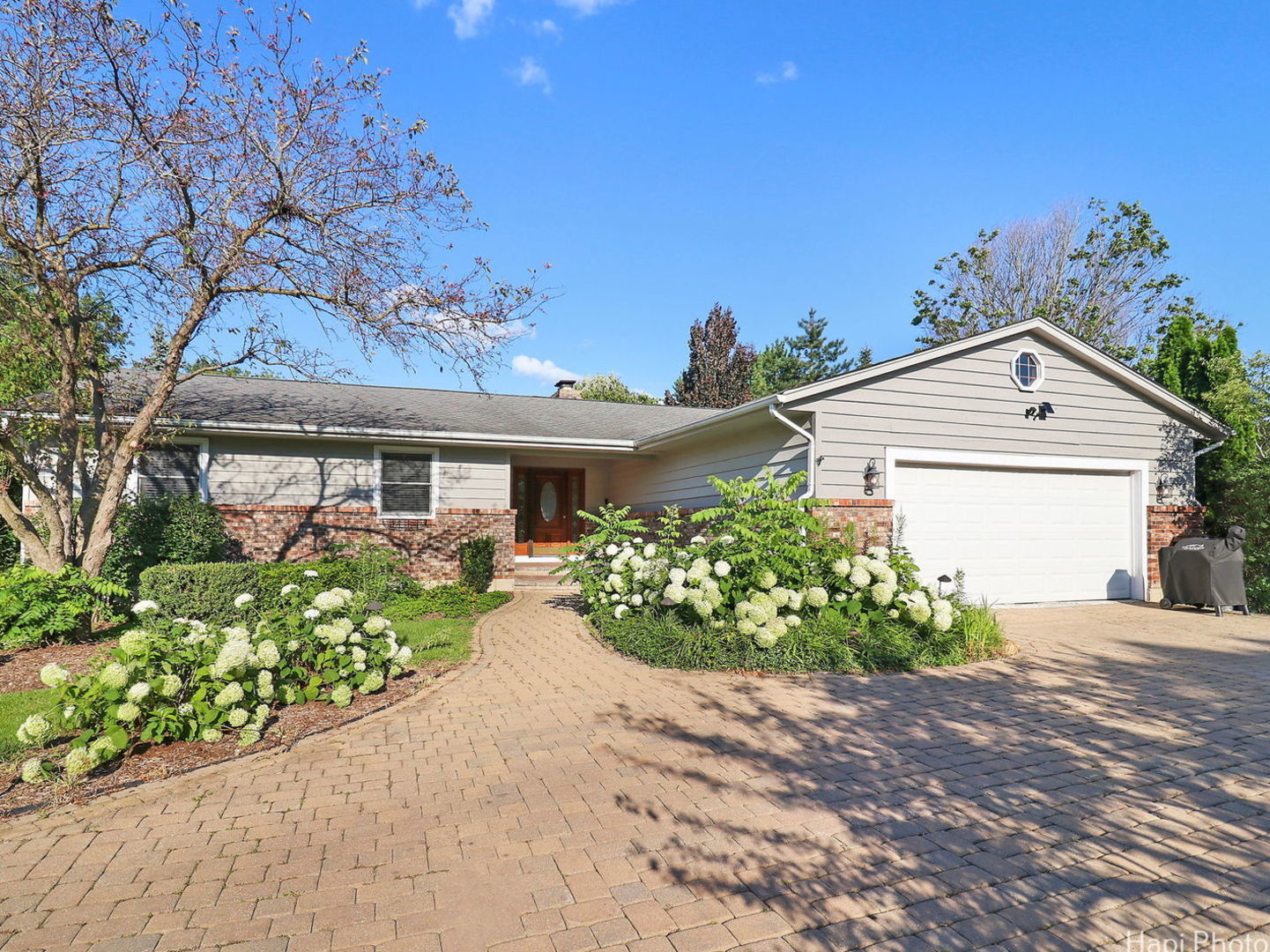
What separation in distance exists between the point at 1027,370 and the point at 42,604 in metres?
13.0

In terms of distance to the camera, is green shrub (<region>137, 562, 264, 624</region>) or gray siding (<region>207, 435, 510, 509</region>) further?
gray siding (<region>207, 435, 510, 509</region>)

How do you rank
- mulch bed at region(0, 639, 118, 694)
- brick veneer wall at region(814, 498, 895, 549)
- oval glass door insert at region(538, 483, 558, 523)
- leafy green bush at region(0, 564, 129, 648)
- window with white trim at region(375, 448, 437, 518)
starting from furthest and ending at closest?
oval glass door insert at region(538, 483, 558, 523) < window with white trim at region(375, 448, 437, 518) < brick veneer wall at region(814, 498, 895, 549) < leafy green bush at region(0, 564, 129, 648) < mulch bed at region(0, 639, 118, 694)

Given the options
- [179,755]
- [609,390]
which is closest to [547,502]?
[179,755]

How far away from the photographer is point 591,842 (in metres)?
2.97

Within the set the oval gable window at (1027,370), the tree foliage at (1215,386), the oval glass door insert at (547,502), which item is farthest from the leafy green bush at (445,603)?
the tree foliage at (1215,386)

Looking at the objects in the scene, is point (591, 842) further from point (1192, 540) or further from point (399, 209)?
point (1192, 540)

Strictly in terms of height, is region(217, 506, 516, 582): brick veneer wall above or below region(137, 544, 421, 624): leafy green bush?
above

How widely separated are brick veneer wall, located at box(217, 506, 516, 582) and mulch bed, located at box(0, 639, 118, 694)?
13.1 ft

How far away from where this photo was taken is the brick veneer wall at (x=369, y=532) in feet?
36.2

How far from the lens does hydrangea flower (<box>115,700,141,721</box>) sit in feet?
12.2

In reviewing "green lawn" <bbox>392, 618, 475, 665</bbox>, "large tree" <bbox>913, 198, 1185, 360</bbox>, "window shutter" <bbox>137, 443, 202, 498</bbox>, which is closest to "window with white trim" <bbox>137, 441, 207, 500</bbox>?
"window shutter" <bbox>137, 443, 202, 498</bbox>

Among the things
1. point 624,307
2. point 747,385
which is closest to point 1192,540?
point 624,307

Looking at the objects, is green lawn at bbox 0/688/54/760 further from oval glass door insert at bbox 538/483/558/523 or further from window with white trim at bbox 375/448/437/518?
oval glass door insert at bbox 538/483/558/523

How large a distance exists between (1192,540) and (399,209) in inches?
488
